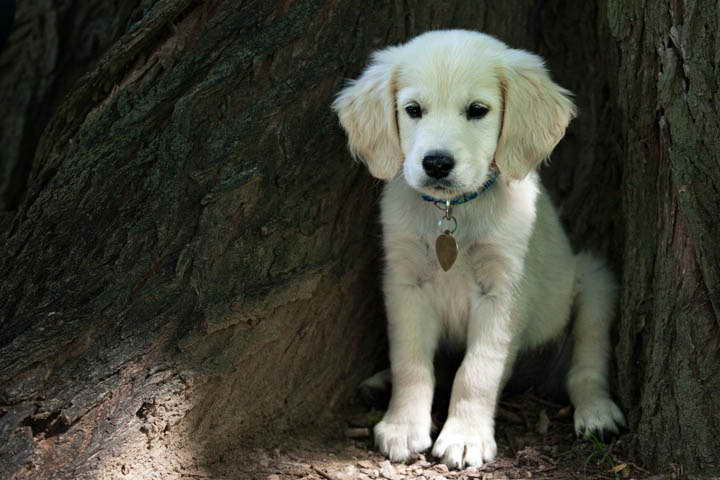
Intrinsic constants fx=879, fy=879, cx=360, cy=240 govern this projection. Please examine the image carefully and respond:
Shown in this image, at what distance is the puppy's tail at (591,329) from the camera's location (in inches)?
154

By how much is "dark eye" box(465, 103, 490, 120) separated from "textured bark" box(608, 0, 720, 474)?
0.63 meters

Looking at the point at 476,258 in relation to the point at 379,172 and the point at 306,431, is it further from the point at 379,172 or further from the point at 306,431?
the point at 306,431

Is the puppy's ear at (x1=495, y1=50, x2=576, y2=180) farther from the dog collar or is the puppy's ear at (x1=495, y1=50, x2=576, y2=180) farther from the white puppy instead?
the dog collar

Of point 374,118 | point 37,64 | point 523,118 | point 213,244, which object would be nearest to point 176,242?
point 213,244

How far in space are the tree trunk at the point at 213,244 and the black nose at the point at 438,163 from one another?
563 millimetres

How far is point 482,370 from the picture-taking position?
3.60m

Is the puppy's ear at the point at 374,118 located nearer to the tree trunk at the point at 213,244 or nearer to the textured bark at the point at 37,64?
the tree trunk at the point at 213,244

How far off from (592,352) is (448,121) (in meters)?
1.39

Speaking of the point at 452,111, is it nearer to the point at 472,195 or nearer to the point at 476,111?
the point at 476,111

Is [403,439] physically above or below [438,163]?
below

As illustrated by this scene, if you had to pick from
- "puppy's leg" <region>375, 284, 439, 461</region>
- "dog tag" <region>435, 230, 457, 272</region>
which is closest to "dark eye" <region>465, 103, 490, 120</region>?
"dog tag" <region>435, 230, 457, 272</region>

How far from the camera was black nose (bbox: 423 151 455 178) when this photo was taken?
3.24 meters

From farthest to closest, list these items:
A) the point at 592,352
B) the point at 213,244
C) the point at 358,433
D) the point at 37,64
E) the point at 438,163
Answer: the point at 37,64
the point at 592,352
the point at 358,433
the point at 213,244
the point at 438,163

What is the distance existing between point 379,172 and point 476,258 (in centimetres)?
54
